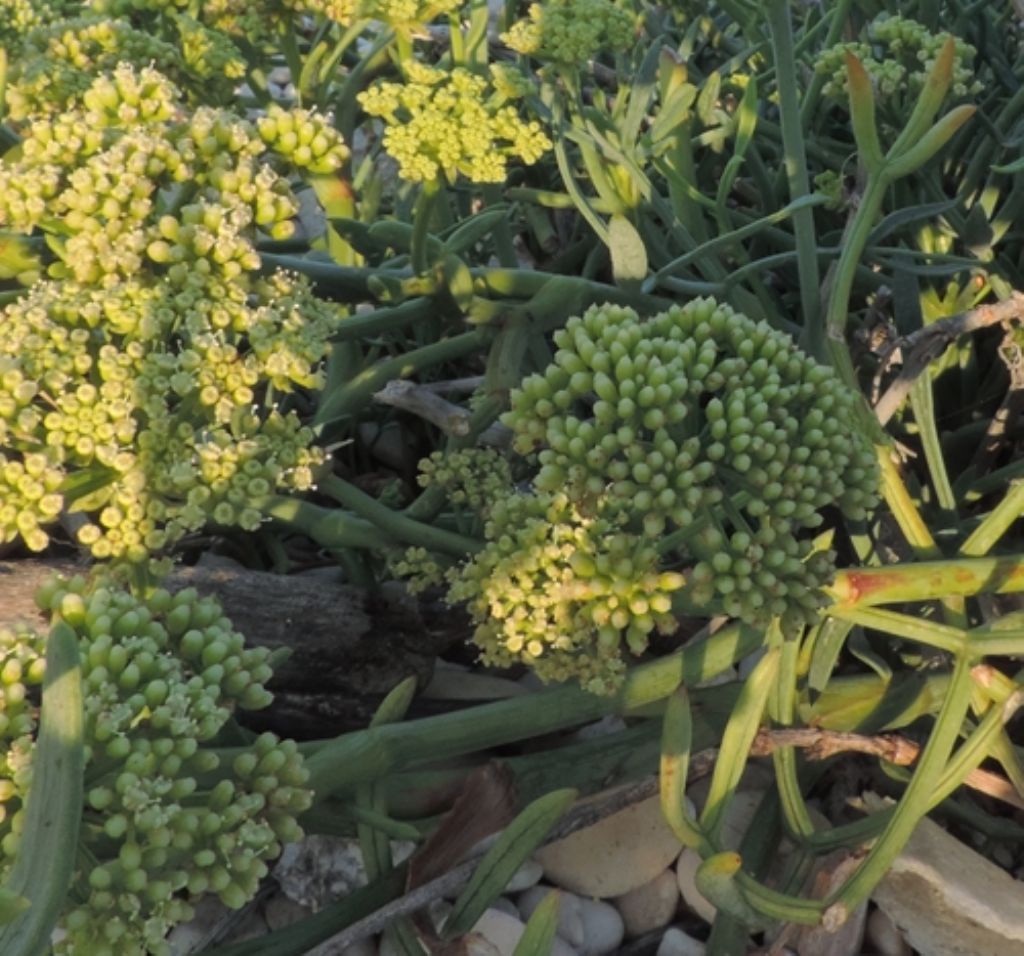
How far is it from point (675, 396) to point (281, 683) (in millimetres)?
527

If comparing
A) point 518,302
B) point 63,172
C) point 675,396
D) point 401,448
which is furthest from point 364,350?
point 675,396

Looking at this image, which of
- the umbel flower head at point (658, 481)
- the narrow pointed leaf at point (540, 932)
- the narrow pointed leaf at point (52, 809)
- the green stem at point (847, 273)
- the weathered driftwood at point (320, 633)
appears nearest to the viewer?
the narrow pointed leaf at point (52, 809)

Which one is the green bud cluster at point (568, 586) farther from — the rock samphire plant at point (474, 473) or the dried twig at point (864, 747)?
the dried twig at point (864, 747)

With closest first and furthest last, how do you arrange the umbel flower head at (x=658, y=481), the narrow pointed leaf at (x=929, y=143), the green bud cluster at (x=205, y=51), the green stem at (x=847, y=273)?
the umbel flower head at (x=658, y=481) < the narrow pointed leaf at (x=929, y=143) < the green stem at (x=847, y=273) < the green bud cluster at (x=205, y=51)

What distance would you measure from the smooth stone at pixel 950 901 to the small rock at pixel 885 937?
0.02 metres

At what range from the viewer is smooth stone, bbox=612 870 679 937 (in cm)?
131

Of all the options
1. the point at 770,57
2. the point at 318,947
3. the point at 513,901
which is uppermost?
the point at 770,57

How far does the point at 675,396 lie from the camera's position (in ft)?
3.22

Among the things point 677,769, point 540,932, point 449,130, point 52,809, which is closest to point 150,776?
point 52,809

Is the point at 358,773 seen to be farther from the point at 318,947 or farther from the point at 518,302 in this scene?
the point at 518,302

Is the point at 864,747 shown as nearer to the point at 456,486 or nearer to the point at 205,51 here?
the point at 456,486

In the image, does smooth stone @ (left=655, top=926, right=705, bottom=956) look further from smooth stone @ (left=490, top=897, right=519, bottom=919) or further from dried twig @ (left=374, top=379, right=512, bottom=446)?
dried twig @ (left=374, top=379, right=512, bottom=446)

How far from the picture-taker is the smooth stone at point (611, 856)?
1.31 meters

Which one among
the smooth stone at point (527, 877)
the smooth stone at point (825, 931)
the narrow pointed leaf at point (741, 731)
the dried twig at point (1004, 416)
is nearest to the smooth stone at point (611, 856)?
the smooth stone at point (527, 877)
